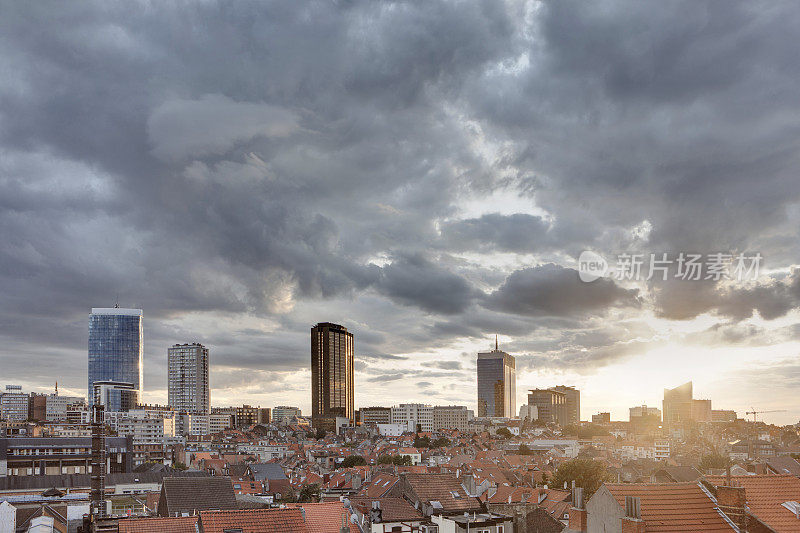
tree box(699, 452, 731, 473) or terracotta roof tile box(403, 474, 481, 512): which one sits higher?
terracotta roof tile box(403, 474, 481, 512)

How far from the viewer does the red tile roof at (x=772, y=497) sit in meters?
27.1

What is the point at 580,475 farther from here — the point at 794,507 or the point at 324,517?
the point at 794,507

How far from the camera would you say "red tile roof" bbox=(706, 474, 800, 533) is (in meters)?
27.1

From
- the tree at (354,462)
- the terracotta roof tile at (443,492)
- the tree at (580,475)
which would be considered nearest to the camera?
the terracotta roof tile at (443,492)

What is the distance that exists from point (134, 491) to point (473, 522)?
70.3 metres

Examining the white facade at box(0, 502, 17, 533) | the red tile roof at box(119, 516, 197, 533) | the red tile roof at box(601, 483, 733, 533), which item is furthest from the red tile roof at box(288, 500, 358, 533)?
the white facade at box(0, 502, 17, 533)

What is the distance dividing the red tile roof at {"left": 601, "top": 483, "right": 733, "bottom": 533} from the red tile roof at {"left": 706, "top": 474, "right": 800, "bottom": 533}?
1.76 meters

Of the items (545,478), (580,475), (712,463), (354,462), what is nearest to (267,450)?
Result: (354,462)

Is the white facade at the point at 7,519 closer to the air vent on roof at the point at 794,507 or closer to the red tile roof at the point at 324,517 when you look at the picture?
the red tile roof at the point at 324,517

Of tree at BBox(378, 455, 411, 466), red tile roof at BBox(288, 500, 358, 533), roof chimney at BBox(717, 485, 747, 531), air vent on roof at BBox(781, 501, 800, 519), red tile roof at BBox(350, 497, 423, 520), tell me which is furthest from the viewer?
tree at BBox(378, 455, 411, 466)

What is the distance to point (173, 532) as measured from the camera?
3117cm

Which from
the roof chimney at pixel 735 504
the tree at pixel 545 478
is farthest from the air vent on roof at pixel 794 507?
the tree at pixel 545 478

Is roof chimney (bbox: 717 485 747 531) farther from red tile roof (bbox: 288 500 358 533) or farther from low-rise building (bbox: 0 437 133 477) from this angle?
low-rise building (bbox: 0 437 133 477)

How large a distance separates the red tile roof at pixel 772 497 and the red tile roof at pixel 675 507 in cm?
176
